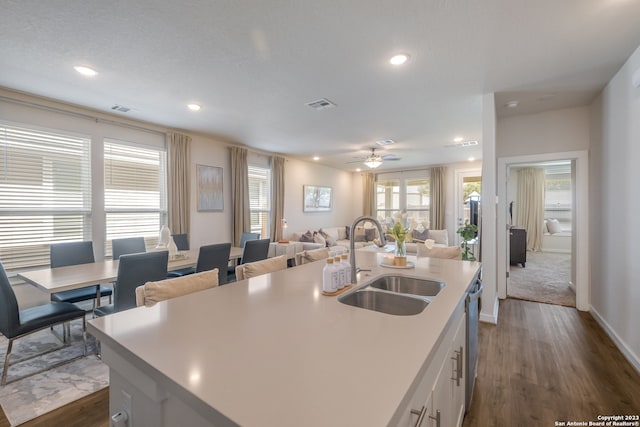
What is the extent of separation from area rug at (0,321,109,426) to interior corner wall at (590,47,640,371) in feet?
14.5

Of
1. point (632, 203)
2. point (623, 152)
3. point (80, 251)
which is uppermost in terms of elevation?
point (623, 152)

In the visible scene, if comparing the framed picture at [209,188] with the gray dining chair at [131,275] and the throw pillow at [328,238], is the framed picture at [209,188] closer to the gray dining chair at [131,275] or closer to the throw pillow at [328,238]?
the gray dining chair at [131,275]

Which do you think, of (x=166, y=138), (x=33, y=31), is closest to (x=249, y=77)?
(x=33, y=31)

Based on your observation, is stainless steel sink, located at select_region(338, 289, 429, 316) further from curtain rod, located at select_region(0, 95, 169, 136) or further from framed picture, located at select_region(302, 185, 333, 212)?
framed picture, located at select_region(302, 185, 333, 212)

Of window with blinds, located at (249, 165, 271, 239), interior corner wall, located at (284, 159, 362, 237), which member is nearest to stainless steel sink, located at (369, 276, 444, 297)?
window with blinds, located at (249, 165, 271, 239)

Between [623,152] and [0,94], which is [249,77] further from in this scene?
[623,152]

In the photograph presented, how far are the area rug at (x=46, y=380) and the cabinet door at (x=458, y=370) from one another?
2496mm

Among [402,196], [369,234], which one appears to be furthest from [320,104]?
[402,196]

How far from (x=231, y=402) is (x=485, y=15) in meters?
2.58

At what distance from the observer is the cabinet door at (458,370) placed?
1363 mm

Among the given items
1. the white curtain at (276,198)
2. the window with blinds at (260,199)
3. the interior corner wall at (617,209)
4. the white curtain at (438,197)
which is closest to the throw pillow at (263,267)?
the interior corner wall at (617,209)

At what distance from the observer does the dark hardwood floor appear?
5.96ft

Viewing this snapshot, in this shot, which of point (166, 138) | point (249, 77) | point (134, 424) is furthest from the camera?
point (166, 138)

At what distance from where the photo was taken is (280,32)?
6.89ft
